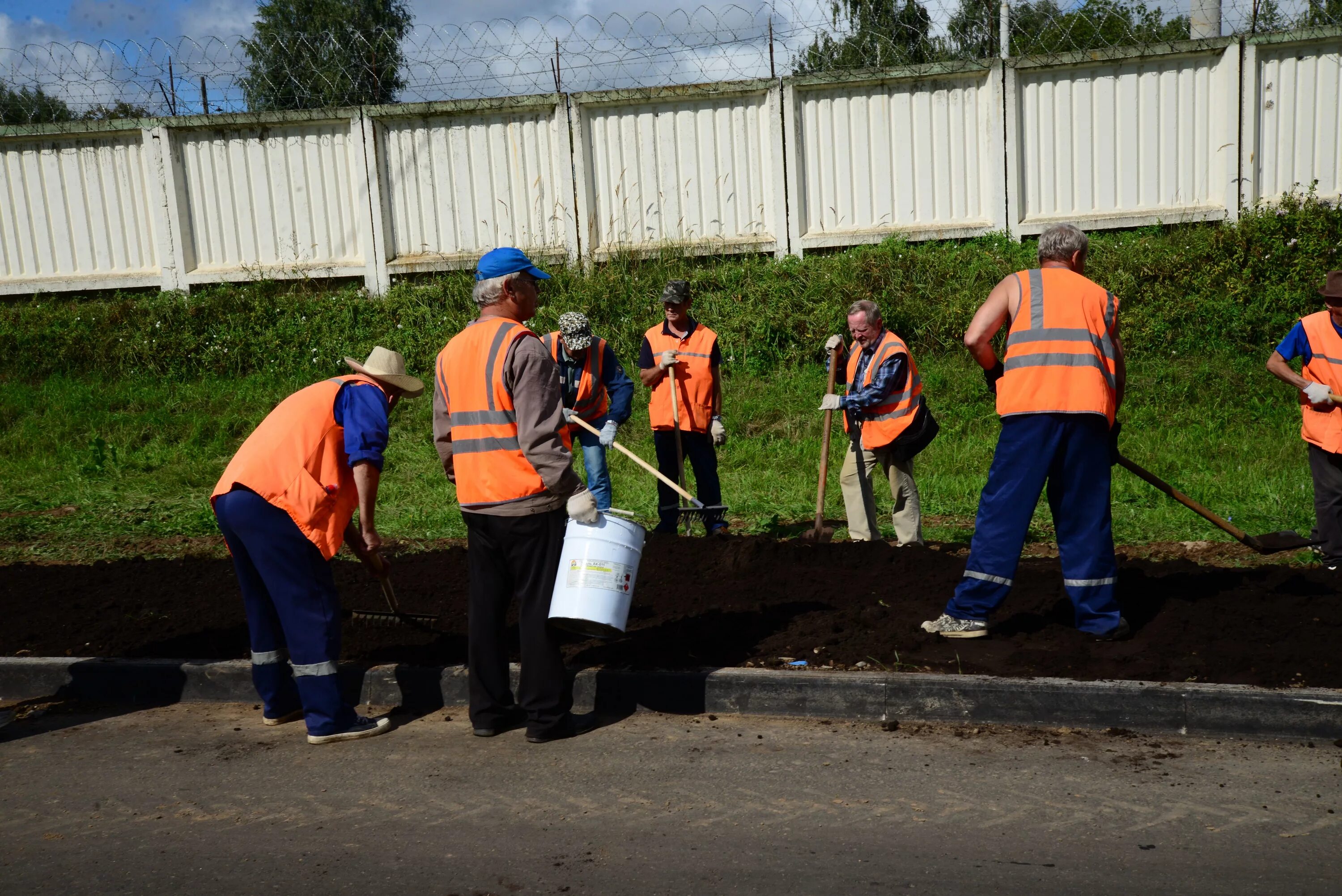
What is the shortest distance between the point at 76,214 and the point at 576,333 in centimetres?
909

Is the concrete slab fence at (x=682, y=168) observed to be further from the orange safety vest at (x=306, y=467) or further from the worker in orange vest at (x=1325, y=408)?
the orange safety vest at (x=306, y=467)

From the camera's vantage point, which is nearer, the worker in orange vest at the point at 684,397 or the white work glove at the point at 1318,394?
the white work glove at the point at 1318,394

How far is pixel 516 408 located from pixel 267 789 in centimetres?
171

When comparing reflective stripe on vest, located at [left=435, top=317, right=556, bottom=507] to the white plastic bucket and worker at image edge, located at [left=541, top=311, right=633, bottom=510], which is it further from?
worker at image edge, located at [left=541, top=311, right=633, bottom=510]

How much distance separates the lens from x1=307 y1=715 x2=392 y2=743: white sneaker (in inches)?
188

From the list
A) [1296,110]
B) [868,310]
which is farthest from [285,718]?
[1296,110]

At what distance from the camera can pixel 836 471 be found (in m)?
9.89

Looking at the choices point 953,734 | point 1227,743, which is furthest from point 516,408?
point 1227,743

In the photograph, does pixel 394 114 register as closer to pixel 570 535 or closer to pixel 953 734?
pixel 570 535

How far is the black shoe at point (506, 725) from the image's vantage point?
4.82 meters

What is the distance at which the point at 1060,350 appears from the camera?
5.09 m

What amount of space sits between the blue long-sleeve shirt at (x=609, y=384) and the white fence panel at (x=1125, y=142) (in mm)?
6460

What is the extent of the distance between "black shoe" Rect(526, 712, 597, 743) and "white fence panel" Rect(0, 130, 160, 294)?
11051 mm

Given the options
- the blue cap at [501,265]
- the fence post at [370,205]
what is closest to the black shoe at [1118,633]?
the blue cap at [501,265]
